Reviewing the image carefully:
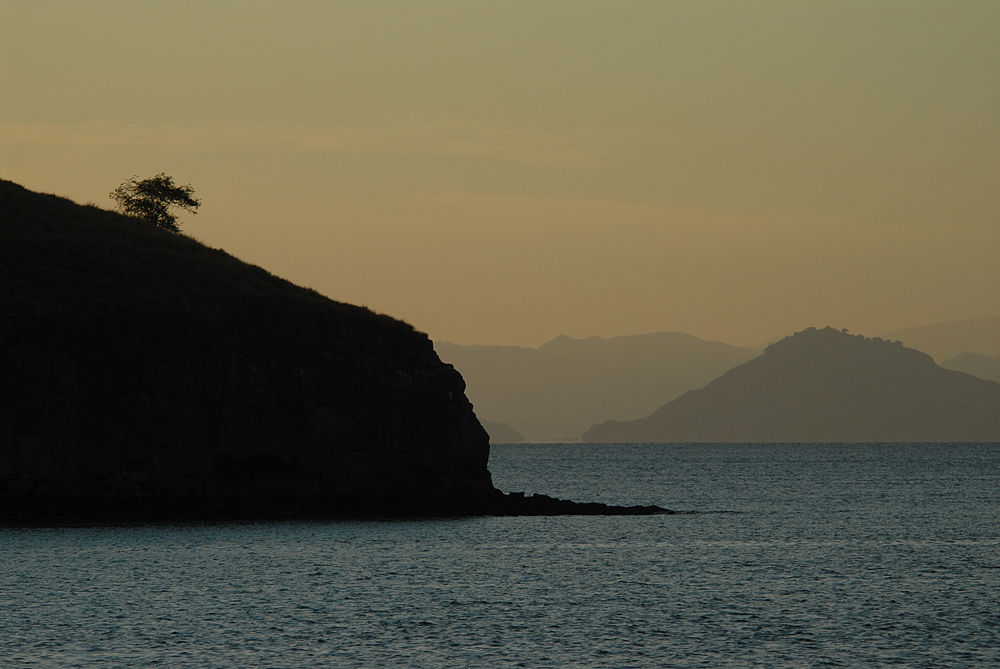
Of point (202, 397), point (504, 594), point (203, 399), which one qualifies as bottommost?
point (504, 594)

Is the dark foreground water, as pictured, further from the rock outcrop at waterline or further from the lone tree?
A: the lone tree

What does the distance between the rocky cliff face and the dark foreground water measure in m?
6.32

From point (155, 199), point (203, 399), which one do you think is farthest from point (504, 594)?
point (155, 199)

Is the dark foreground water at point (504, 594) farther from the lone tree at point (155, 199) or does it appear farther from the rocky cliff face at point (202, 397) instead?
the lone tree at point (155, 199)

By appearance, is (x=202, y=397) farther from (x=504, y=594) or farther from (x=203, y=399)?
(x=504, y=594)

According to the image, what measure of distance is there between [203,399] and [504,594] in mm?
34219

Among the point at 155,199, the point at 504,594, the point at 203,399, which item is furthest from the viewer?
the point at 155,199

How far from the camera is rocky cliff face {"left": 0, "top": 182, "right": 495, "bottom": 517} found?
220 feet

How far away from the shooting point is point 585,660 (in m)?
31.8

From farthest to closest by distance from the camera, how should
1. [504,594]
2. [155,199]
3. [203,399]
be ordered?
[155,199]
[203,399]
[504,594]

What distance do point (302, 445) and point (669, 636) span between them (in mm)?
41167

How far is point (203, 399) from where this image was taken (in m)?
71.2

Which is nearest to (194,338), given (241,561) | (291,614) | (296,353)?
(296,353)

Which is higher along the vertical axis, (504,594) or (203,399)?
(203,399)
